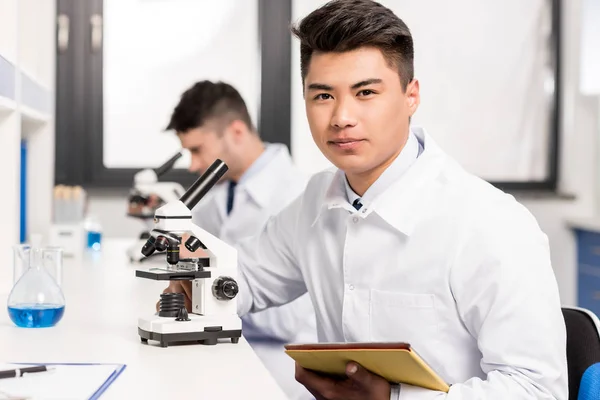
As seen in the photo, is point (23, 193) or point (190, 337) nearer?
point (190, 337)

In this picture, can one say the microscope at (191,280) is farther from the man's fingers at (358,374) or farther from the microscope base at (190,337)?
the man's fingers at (358,374)

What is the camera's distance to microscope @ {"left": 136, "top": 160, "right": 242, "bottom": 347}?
1.46 metres

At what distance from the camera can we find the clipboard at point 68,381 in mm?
1125

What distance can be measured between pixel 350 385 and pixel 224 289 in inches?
11.2

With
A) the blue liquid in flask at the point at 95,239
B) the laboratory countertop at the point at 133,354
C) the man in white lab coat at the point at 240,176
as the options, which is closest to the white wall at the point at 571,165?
the blue liquid in flask at the point at 95,239

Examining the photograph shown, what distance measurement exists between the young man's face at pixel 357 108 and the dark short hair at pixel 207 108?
1.31 meters

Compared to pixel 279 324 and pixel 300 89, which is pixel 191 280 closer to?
pixel 279 324

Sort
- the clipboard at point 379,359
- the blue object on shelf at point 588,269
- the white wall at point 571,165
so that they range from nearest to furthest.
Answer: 1. the clipboard at point 379,359
2. the blue object on shelf at point 588,269
3. the white wall at point 571,165

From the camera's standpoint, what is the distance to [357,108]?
1.59 meters

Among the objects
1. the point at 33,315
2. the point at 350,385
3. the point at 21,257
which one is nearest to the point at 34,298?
the point at 33,315

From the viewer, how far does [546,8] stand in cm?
447

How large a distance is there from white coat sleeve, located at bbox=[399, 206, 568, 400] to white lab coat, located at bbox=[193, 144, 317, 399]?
83cm

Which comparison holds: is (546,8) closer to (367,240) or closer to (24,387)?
(367,240)

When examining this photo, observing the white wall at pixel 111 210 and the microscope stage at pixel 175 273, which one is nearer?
the microscope stage at pixel 175 273
